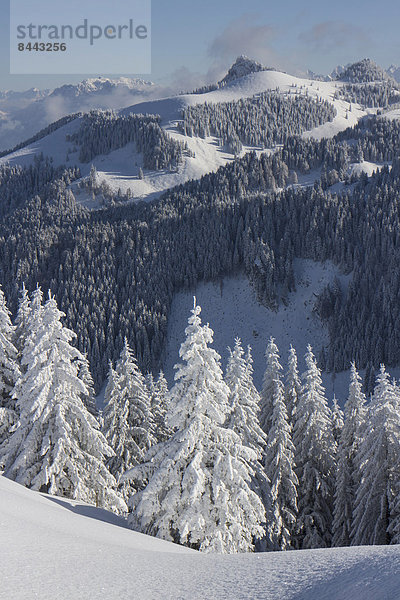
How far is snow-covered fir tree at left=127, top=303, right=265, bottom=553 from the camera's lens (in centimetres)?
1590

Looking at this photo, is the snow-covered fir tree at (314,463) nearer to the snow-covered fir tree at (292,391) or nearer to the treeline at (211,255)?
the snow-covered fir tree at (292,391)

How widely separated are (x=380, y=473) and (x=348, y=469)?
4.45 m

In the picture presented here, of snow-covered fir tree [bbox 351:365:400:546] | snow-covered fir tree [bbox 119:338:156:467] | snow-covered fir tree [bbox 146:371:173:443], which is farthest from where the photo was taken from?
snow-covered fir tree [bbox 146:371:173:443]

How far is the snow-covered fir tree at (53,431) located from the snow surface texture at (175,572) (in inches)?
351

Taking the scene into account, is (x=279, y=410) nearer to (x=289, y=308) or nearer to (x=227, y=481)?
(x=227, y=481)

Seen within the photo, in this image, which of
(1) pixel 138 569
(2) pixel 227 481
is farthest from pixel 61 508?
(1) pixel 138 569

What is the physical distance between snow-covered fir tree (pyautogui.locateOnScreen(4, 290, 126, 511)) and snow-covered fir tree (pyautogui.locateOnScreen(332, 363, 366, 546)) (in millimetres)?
16242

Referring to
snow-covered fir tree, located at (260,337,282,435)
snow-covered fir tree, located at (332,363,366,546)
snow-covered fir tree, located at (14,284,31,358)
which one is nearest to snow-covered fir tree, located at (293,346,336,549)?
snow-covered fir tree, located at (332,363,366,546)

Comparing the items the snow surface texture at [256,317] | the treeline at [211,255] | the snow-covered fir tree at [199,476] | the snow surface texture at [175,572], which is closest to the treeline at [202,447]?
the snow-covered fir tree at [199,476]

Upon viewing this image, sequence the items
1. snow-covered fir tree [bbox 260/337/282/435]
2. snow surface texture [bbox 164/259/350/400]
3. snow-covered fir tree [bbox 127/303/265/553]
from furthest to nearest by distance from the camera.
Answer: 1. snow surface texture [bbox 164/259/350/400]
2. snow-covered fir tree [bbox 260/337/282/435]
3. snow-covered fir tree [bbox 127/303/265/553]

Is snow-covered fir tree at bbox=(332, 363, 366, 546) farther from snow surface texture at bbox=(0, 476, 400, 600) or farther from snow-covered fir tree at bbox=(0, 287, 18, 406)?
snow surface texture at bbox=(0, 476, 400, 600)

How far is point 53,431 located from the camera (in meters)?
19.9

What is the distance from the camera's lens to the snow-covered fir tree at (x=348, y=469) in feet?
96.5

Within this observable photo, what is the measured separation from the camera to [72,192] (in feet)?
581
